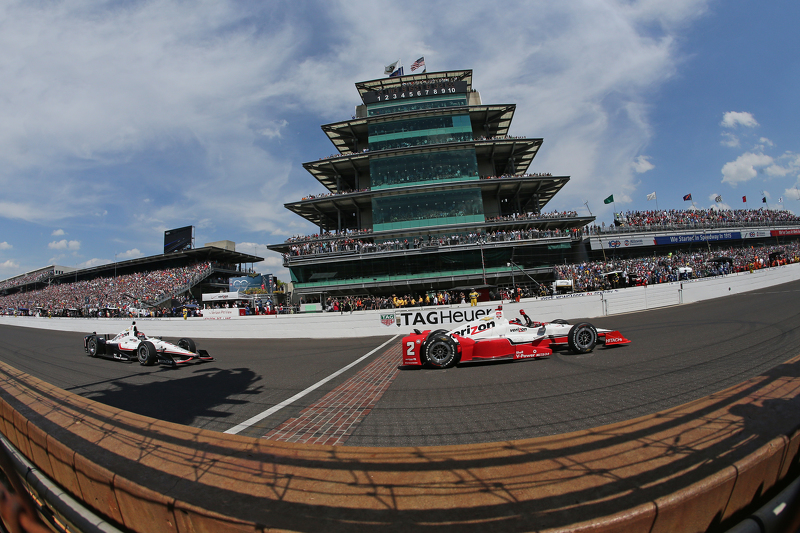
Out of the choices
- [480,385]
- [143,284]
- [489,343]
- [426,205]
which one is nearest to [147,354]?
[480,385]

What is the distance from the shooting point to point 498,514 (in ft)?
7.36

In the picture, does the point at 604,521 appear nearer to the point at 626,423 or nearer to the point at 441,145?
the point at 626,423

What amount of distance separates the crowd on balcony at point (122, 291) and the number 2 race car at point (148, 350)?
33.3 meters

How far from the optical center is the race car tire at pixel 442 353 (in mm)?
8648

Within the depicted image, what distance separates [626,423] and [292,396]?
5.41 meters

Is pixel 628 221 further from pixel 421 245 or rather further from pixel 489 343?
pixel 489 343

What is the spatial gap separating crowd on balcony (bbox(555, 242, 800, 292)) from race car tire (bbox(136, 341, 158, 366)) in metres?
26.5

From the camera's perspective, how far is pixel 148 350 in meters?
10.4

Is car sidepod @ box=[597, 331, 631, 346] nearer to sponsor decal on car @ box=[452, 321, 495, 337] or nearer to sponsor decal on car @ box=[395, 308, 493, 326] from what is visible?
sponsor decal on car @ box=[452, 321, 495, 337]

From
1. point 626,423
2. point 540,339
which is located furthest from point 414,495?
point 540,339

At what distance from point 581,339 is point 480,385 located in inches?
159

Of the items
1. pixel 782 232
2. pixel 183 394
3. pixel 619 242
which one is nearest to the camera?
pixel 183 394

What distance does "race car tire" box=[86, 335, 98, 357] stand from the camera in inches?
491

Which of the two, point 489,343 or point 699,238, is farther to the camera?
point 699,238
